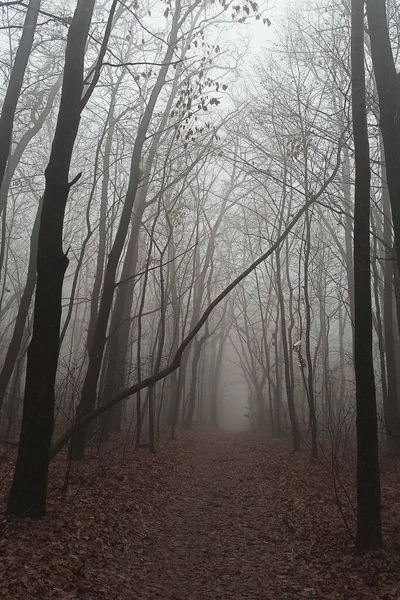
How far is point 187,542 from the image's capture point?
19.0 ft

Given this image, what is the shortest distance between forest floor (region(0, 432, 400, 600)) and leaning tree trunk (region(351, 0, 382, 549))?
16.8 inches

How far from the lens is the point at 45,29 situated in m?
11.3

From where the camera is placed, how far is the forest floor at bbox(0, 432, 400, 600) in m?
4.17

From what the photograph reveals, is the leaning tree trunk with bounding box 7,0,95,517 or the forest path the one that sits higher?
the leaning tree trunk with bounding box 7,0,95,517

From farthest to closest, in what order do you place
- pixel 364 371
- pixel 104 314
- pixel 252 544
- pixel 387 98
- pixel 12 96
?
pixel 104 314
pixel 12 96
pixel 387 98
pixel 252 544
pixel 364 371

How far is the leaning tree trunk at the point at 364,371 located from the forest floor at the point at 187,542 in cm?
43

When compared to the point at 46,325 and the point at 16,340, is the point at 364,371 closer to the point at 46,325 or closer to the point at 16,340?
the point at 46,325

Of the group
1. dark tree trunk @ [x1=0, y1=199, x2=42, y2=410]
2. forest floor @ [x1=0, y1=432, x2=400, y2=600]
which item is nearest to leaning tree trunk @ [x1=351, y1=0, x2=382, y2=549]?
forest floor @ [x1=0, y1=432, x2=400, y2=600]

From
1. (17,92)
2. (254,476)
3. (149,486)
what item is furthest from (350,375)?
(17,92)

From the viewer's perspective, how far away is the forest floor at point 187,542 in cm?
417

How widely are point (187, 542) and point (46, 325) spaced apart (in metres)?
3.41

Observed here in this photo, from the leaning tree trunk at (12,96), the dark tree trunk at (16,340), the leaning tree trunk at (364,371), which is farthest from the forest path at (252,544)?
the leaning tree trunk at (12,96)

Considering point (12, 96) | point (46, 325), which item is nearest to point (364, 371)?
point (46, 325)

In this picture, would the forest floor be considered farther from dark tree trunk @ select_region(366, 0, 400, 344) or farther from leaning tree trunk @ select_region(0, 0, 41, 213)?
leaning tree trunk @ select_region(0, 0, 41, 213)
